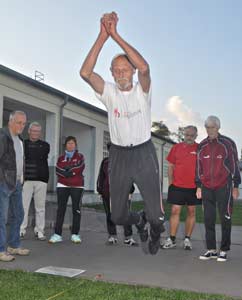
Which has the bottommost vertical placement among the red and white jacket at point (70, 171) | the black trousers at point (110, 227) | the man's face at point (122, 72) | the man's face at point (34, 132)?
the black trousers at point (110, 227)

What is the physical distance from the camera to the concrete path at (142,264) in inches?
199

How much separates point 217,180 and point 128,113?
2.97 meters

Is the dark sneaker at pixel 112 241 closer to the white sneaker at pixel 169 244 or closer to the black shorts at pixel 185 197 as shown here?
the white sneaker at pixel 169 244

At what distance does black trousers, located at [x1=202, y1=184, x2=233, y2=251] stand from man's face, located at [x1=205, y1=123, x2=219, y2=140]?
78cm

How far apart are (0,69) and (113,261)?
249 inches

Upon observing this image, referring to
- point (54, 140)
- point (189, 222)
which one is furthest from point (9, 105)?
point (189, 222)

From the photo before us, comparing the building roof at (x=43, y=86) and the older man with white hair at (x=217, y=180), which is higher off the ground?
the building roof at (x=43, y=86)

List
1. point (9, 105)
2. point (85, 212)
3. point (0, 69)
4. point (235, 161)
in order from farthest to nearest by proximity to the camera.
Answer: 1. point (9, 105)
2. point (0, 69)
3. point (85, 212)
4. point (235, 161)

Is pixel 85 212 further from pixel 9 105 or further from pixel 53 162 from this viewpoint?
pixel 9 105

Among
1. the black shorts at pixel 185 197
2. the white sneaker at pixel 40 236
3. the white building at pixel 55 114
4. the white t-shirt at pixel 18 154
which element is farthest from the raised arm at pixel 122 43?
the white building at pixel 55 114

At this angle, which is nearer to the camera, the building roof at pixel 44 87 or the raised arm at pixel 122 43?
the raised arm at pixel 122 43

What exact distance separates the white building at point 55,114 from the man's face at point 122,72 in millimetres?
7210

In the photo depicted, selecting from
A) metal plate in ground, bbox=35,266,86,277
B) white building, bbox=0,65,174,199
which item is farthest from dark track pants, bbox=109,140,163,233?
white building, bbox=0,65,174,199

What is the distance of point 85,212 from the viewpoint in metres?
9.83
